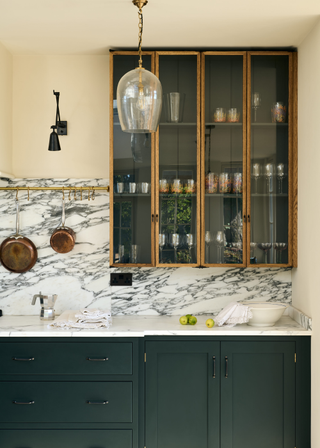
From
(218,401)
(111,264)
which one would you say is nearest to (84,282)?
(111,264)

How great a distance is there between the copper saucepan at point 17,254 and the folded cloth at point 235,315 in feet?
4.73

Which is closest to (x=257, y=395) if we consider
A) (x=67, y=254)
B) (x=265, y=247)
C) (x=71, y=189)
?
(x=265, y=247)

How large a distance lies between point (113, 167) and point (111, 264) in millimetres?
657

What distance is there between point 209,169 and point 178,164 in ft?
0.70

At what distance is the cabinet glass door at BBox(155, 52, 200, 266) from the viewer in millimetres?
2852

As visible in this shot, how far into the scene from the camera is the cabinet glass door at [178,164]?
9.36ft

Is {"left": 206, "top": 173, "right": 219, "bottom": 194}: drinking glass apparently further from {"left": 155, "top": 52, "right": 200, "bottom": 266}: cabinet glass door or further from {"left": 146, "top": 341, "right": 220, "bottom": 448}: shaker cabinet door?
{"left": 146, "top": 341, "right": 220, "bottom": 448}: shaker cabinet door

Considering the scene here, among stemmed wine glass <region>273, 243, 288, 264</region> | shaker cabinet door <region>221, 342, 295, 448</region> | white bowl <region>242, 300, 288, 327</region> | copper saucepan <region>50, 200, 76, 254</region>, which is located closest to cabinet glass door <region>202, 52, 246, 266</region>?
stemmed wine glass <region>273, 243, 288, 264</region>

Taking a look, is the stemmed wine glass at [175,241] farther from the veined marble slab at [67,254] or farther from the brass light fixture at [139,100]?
the brass light fixture at [139,100]

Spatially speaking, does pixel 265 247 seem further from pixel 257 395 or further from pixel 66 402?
pixel 66 402

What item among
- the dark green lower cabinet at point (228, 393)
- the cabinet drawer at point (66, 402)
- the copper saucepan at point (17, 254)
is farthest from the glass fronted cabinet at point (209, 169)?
the cabinet drawer at point (66, 402)

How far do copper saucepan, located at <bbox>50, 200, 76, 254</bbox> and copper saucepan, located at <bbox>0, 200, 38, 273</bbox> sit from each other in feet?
0.57

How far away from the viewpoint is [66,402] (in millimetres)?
2604

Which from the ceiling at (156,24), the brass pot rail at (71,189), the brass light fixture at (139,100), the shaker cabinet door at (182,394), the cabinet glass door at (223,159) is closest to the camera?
the brass light fixture at (139,100)
